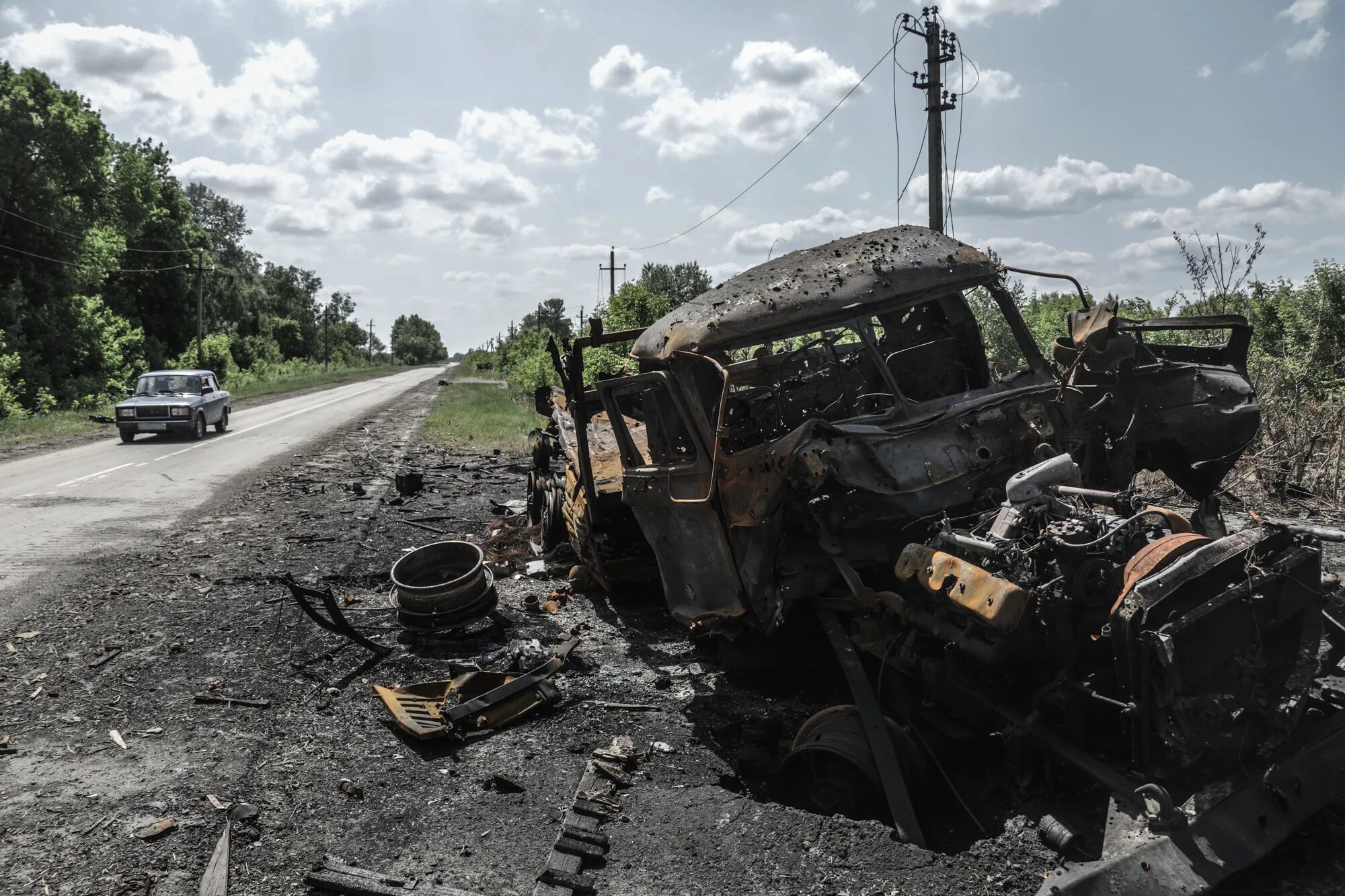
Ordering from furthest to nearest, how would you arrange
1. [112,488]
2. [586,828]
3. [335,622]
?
[112,488]
[335,622]
[586,828]

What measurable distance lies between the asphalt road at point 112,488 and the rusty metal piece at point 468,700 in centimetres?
425

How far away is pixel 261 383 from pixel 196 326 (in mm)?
4816

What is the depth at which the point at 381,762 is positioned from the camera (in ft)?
15.6

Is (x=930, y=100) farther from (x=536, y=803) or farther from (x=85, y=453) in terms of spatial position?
(x=85, y=453)

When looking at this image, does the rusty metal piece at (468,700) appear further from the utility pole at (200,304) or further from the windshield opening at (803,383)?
the utility pole at (200,304)

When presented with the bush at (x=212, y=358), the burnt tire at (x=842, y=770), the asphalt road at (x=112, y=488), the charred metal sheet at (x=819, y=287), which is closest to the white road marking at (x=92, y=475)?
the asphalt road at (x=112, y=488)

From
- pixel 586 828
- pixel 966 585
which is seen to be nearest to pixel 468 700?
pixel 586 828

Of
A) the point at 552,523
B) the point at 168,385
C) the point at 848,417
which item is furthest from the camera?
the point at 168,385

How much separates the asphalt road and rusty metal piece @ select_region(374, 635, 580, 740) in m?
4.25

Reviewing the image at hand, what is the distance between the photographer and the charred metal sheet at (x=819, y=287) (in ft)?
16.4

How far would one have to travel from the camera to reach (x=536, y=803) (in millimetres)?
4270

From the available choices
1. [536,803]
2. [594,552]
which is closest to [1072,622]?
[536,803]

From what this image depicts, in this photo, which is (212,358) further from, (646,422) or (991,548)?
(991,548)

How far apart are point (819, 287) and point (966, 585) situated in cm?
219
